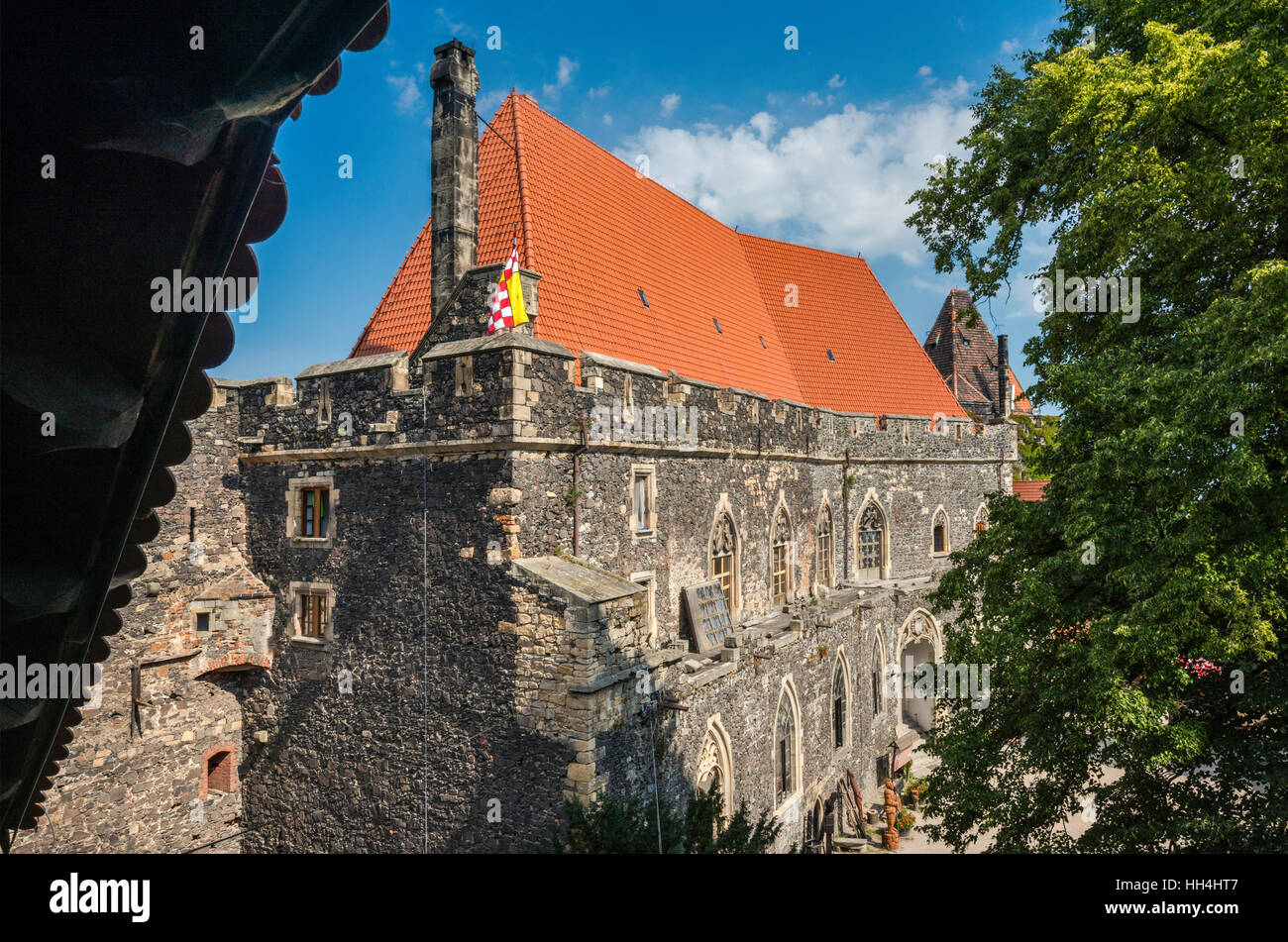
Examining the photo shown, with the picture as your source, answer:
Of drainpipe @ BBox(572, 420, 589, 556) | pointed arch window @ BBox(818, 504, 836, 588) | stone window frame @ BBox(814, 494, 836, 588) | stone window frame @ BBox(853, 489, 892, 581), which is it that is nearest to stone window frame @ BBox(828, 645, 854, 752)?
stone window frame @ BBox(814, 494, 836, 588)

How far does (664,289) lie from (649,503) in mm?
6119

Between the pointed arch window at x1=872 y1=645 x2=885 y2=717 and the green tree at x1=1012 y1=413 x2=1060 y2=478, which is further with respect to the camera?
the pointed arch window at x1=872 y1=645 x2=885 y2=717

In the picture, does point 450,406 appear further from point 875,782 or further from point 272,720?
point 875,782

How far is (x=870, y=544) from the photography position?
21859 mm

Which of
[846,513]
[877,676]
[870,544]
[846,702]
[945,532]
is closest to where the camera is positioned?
[846,702]

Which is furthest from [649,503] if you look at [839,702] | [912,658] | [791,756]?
[912,658]

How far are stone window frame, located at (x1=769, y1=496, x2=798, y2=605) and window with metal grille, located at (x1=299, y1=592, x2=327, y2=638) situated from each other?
9279mm

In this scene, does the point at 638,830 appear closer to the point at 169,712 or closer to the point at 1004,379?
the point at 169,712

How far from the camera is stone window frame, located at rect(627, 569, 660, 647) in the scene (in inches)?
467

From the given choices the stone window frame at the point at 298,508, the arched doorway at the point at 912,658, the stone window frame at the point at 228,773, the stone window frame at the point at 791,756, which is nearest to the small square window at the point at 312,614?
the stone window frame at the point at 298,508

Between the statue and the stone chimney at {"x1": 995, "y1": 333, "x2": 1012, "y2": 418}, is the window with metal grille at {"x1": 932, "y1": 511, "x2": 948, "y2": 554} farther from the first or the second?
the statue

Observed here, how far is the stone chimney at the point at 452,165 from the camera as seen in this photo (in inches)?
434
